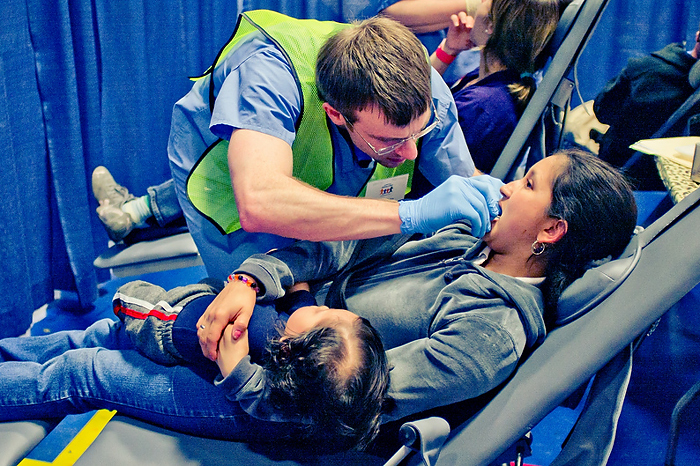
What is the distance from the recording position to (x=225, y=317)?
1.10m

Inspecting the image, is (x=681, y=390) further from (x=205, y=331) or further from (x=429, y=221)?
(x=205, y=331)

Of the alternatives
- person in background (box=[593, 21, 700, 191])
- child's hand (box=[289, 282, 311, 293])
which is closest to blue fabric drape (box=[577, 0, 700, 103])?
person in background (box=[593, 21, 700, 191])

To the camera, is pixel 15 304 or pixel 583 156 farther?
pixel 15 304

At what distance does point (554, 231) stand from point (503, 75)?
37.8 inches

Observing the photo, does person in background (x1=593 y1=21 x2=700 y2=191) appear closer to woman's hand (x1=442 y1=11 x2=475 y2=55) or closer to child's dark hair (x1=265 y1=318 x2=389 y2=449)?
woman's hand (x1=442 y1=11 x2=475 y2=55)

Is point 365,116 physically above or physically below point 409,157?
above

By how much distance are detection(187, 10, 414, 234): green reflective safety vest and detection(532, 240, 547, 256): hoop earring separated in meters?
0.52

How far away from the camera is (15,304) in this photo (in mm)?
1926

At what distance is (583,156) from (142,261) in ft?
5.14

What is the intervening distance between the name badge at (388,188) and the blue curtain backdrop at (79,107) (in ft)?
3.93

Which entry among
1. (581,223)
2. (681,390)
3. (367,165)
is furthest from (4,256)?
(681,390)

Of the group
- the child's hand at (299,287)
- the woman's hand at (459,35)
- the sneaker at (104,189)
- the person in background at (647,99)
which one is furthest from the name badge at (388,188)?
the sneaker at (104,189)

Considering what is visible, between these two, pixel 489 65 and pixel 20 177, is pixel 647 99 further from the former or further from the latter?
pixel 20 177

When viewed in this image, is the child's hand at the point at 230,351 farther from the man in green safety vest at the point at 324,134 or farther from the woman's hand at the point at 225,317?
the man in green safety vest at the point at 324,134
